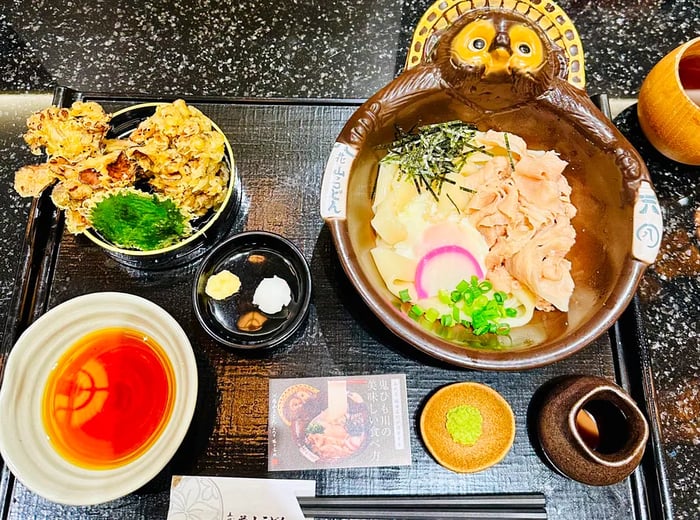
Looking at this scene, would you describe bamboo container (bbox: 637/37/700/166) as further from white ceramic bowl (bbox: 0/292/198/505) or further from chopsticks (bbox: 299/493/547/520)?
white ceramic bowl (bbox: 0/292/198/505)

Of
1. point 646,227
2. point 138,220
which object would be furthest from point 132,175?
point 646,227

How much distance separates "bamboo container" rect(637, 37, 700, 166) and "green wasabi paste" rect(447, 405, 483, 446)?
105cm

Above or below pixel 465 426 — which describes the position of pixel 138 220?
above

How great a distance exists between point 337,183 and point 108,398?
853 mm

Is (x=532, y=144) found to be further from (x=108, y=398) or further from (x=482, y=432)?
(x=108, y=398)

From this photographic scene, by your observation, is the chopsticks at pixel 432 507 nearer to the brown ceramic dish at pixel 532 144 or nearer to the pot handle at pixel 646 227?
the brown ceramic dish at pixel 532 144

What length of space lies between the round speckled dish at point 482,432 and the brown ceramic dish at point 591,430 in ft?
0.33

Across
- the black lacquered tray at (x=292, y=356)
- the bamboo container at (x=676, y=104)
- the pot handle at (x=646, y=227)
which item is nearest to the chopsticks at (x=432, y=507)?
the black lacquered tray at (x=292, y=356)

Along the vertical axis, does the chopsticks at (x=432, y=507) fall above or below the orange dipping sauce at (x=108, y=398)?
below

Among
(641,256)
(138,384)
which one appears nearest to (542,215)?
(641,256)

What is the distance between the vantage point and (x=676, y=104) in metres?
1.55

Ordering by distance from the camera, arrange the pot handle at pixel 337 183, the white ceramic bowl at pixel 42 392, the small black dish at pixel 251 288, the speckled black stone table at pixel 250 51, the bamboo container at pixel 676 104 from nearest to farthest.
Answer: the white ceramic bowl at pixel 42 392 < the pot handle at pixel 337 183 < the small black dish at pixel 251 288 < the bamboo container at pixel 676 104 < the speckled black stone table at pixel 250 51

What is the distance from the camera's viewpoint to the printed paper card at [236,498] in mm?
1354

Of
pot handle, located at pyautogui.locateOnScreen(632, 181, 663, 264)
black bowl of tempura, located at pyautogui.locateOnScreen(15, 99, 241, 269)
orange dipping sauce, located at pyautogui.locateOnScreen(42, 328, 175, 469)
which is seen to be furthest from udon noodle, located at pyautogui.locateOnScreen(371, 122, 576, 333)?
orange dipping sauce, located at pyautogui.locateOnScreen(42, 328, 175, 469)
